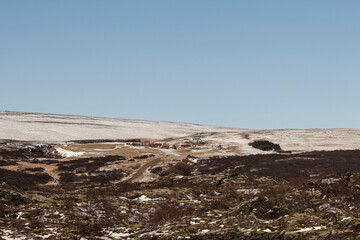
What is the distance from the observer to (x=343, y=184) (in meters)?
21.0

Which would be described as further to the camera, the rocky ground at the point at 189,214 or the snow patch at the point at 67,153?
the snow patch at the point at 67,153

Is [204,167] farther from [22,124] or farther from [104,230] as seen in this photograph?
[22,124]

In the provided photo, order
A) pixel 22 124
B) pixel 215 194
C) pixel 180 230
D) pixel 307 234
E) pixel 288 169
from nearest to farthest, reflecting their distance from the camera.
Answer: pixel 307 234 → pixel 180 230 → pixel 215 194 → pixel 288 169 → pixel 22 124

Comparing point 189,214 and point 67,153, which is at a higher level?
point 189,214

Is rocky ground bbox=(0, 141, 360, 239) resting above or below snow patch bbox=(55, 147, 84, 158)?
above

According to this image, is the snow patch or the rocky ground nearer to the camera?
the rocky ground

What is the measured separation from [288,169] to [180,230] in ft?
121

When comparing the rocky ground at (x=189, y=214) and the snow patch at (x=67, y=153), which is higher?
the rocky ground at (x=189, y=214)

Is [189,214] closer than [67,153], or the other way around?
[189,214]

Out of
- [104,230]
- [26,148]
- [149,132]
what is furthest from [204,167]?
[149,132]

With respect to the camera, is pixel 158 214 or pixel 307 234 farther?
pixel 158 214

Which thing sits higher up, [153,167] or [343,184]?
[343,184]

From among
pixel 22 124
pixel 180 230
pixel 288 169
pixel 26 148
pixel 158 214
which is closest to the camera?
pixel 180 230

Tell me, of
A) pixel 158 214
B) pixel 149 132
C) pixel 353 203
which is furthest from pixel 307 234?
pixel 149 132
